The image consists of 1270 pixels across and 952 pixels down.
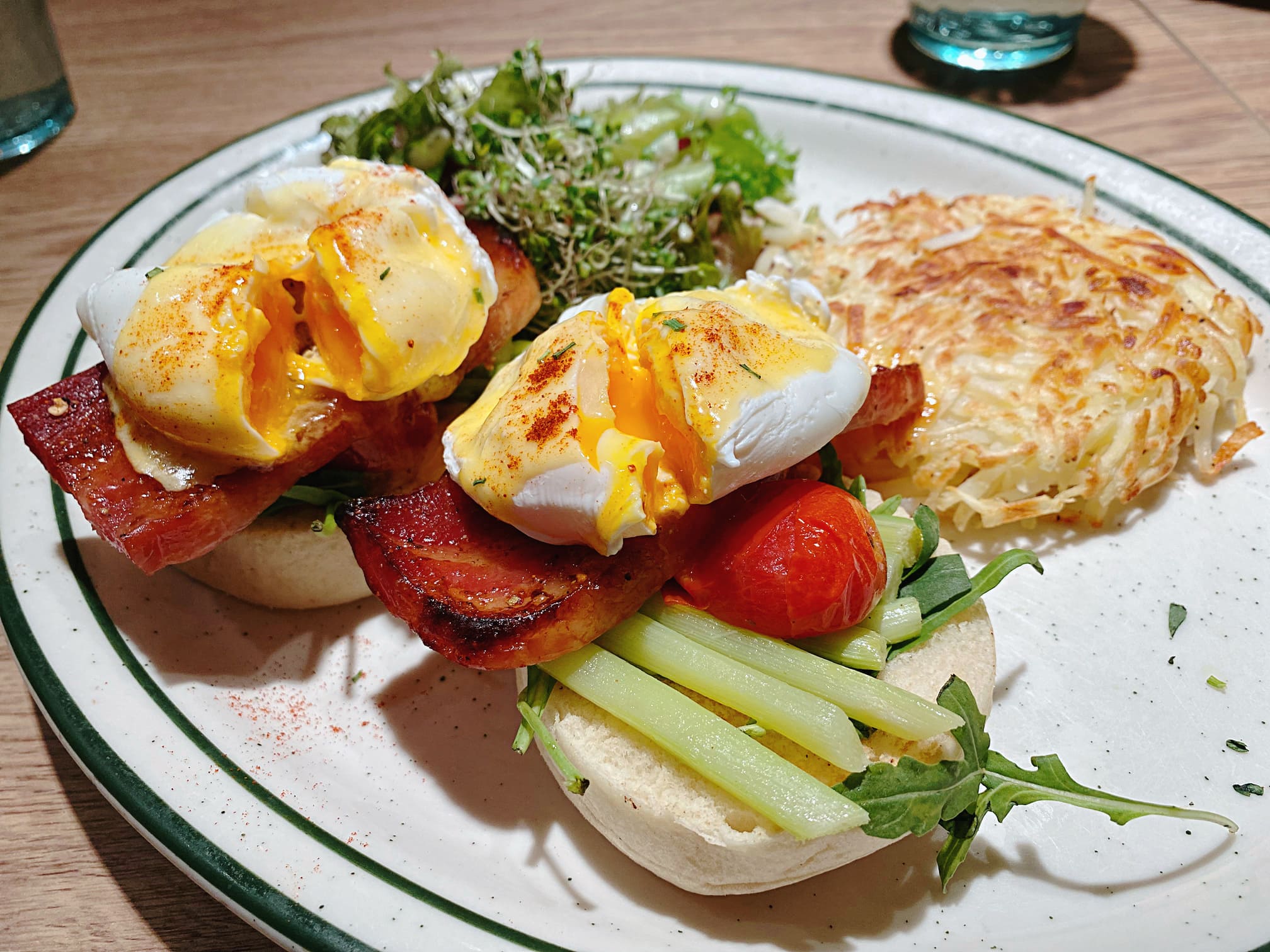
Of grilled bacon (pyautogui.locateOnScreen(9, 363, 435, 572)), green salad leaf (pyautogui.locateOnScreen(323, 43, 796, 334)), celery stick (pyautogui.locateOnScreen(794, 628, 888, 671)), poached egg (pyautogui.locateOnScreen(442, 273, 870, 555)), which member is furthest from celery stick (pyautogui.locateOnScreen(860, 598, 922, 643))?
green salad leaf (pyautogui.locateOnScreen(323, 43, 796, 334))

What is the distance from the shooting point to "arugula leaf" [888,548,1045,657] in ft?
8.05

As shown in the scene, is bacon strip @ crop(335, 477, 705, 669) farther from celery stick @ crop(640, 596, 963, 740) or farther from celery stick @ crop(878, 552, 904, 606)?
celery stick @ crop(878, 552, 904, 606)

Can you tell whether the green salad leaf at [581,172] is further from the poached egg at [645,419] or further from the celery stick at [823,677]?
the celery stick at [823,677]

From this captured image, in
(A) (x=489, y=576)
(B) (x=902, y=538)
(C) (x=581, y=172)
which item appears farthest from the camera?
(C) (x=581, y=172)

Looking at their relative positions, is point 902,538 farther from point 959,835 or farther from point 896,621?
point 959,835

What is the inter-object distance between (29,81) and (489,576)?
4418 millimetres

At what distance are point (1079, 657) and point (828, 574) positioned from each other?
1.09m

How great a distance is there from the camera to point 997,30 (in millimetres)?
5410

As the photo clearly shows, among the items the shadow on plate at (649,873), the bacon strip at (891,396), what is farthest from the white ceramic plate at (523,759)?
the bacon strip at (891,396)

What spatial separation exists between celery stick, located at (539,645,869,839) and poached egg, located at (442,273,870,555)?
32 cm

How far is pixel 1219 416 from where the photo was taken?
3.35m

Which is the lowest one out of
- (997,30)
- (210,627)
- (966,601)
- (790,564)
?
(210,627)

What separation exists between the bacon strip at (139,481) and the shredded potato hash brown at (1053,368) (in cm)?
171

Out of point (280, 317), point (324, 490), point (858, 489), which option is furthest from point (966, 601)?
point (280, 317)
